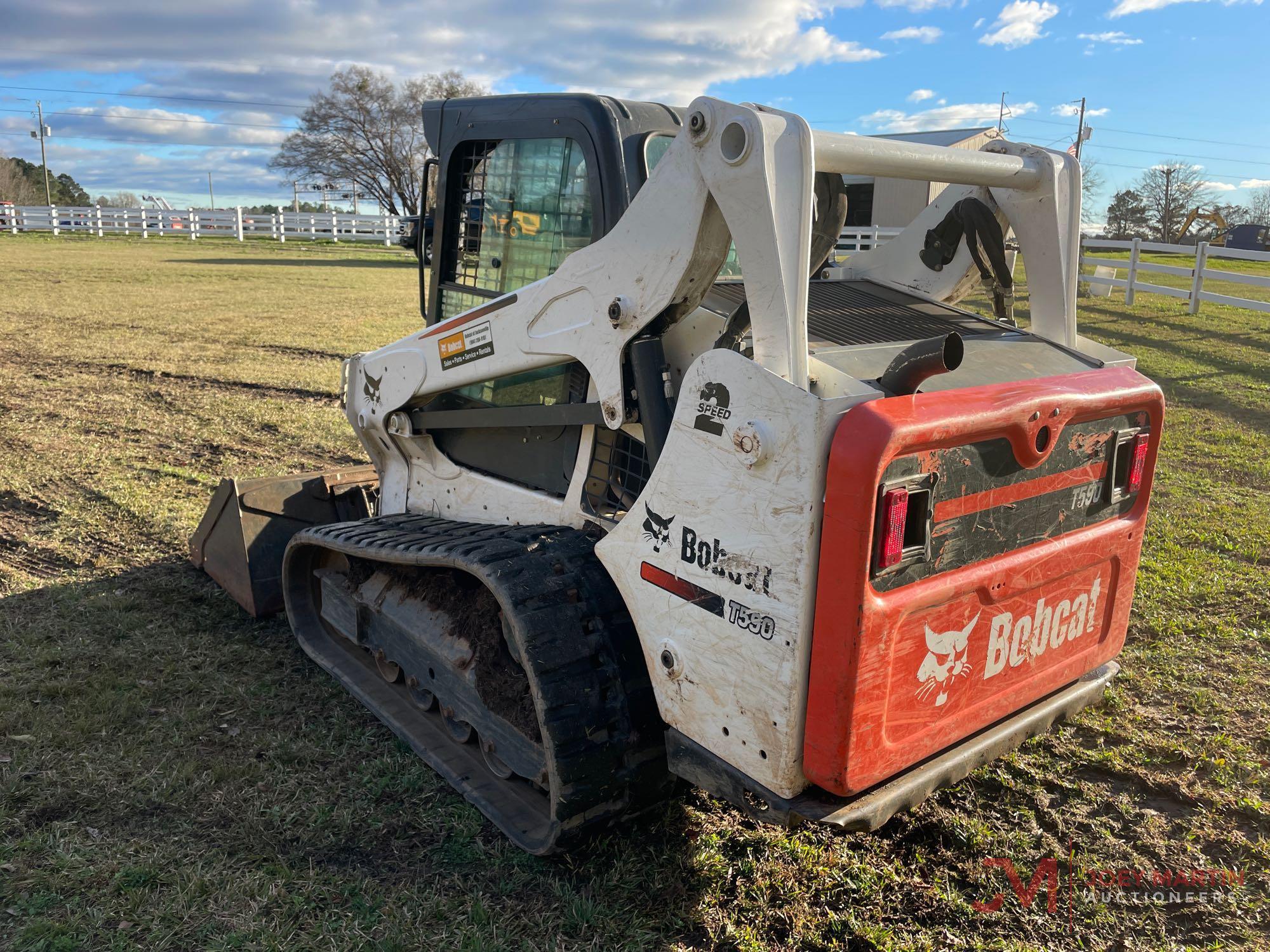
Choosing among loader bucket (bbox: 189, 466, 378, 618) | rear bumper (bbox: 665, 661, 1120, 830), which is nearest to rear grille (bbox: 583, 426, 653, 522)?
rear bumper (bbox: 665, 661, 1120, 830)

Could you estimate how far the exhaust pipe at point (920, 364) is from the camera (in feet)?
7.36

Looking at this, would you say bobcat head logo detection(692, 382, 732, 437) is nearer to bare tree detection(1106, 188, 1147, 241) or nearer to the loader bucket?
the loader bucket

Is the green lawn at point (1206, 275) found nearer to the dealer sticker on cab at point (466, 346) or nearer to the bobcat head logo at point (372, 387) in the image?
the bobcat head logo at point (372, 387)

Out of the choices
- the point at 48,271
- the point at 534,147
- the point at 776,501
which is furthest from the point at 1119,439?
the point at 48,271

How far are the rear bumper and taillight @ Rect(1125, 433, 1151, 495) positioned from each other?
760mm

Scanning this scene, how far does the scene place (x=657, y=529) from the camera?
2666mm

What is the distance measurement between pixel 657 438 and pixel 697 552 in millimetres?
433

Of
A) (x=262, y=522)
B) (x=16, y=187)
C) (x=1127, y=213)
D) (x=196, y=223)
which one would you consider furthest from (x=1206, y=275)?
(x=16, y=187)

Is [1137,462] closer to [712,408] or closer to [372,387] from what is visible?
[712,408]

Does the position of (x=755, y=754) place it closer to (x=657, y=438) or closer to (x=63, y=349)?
(x=657, y=438)

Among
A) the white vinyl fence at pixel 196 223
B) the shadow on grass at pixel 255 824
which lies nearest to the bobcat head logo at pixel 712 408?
the shadow on grass at pixel 255 824

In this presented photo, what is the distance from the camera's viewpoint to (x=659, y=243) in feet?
8.89

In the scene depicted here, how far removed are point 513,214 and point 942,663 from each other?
2304 mm

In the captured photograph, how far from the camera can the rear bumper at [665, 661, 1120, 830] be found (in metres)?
2.42
